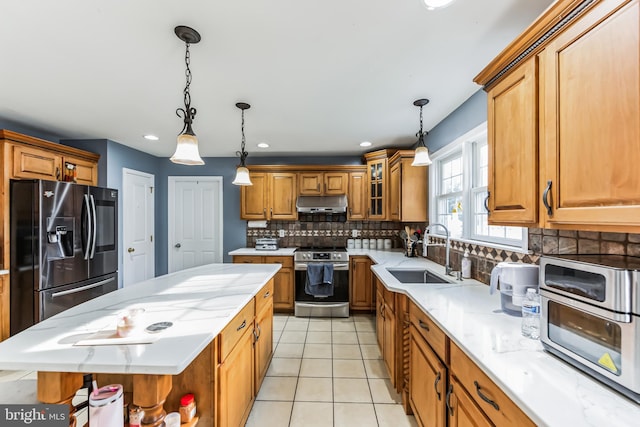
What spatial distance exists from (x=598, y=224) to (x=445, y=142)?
85.7 inches

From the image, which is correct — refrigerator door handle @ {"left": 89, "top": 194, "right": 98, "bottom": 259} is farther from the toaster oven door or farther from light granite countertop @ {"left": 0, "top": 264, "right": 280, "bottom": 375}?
the toaster oven door

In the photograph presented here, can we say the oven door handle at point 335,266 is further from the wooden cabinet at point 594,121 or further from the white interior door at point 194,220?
the wooden cabinet at point 594,121

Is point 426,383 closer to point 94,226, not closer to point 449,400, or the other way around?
point 449,400

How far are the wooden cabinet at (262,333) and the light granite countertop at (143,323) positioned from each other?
0.27 m

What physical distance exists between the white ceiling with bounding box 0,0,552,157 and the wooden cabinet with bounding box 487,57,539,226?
41cm

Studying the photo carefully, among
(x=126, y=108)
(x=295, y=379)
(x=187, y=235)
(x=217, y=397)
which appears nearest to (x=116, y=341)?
(x=217, y=397)

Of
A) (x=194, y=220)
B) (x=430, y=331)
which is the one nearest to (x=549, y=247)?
(x=430, y=331)

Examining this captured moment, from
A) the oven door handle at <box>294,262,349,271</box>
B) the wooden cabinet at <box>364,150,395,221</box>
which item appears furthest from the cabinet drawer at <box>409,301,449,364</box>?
the wooden cabinet at <box>364,150,395,221</box>

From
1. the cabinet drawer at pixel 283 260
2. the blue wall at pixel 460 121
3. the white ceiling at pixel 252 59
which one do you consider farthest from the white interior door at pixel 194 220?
the blue wall at pixel 460 121

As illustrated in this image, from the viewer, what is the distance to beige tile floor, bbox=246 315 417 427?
6.35 ft

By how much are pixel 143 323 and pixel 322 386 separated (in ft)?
5.34

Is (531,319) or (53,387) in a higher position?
(531,319)

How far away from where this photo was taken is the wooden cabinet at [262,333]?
2.06 meters

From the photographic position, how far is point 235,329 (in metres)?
1.56
